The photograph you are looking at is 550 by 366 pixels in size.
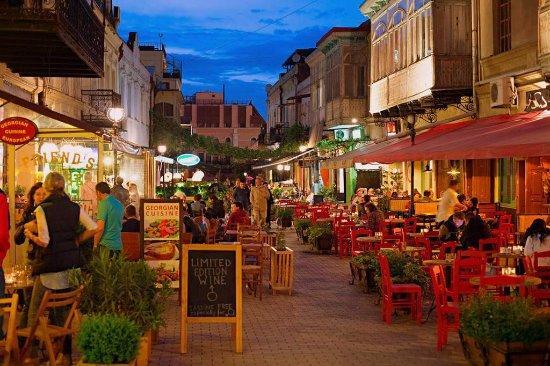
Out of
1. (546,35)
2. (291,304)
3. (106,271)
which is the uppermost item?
(546,35)

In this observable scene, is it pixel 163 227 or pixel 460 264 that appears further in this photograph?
pixel 163 227

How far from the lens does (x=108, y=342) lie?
24.7 ft

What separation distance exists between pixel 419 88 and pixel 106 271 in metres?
19.8

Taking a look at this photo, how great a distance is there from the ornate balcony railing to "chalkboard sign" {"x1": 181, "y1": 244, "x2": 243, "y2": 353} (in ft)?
66.4

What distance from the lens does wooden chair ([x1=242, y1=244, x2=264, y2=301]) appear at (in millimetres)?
14797

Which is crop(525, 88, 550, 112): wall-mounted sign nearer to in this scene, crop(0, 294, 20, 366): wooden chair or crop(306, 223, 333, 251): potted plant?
crop(306, 223, 333, 251): potted plant

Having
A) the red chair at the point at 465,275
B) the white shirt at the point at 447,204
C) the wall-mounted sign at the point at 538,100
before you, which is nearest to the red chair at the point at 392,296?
the red chair at the point at 465,275

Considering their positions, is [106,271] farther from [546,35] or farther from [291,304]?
[546,35]

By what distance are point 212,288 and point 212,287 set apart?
0.01 m

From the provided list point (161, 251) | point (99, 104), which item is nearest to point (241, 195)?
point (99, 104)

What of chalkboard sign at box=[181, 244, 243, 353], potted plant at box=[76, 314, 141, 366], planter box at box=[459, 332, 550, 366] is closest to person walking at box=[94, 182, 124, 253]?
chalkboard sign at box=[181, 244, 243, 353]

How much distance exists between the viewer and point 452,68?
2664cm

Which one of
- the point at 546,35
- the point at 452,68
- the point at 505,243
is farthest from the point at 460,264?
the point at 452,68

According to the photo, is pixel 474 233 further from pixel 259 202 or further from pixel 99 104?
pixel 99 104
